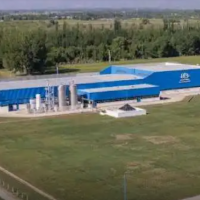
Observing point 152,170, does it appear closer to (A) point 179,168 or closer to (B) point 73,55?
(A) point 179,168

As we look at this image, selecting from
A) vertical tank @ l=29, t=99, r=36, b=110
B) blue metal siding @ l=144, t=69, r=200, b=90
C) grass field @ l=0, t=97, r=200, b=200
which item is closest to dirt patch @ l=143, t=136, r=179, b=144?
grass field @ l=0, t=97, r=200, b=200

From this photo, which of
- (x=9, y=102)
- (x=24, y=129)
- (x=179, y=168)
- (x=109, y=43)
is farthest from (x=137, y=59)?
(x=179, y=168)

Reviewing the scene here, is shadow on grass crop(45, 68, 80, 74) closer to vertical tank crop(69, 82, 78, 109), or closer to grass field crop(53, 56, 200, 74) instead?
grass field crop(53, 56, 200, 74)

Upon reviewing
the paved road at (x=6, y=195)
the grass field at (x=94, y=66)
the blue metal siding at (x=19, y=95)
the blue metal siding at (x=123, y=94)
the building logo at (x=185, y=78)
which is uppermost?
the paved road at (x=6, y=195)

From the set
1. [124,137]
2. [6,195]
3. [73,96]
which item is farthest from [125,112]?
[6,195]

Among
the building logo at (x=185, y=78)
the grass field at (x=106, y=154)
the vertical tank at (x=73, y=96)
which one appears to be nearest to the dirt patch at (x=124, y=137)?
the grass field at (x=106, y=154)

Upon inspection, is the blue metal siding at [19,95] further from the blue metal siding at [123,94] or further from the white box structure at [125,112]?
the white box structure at [125,112]
